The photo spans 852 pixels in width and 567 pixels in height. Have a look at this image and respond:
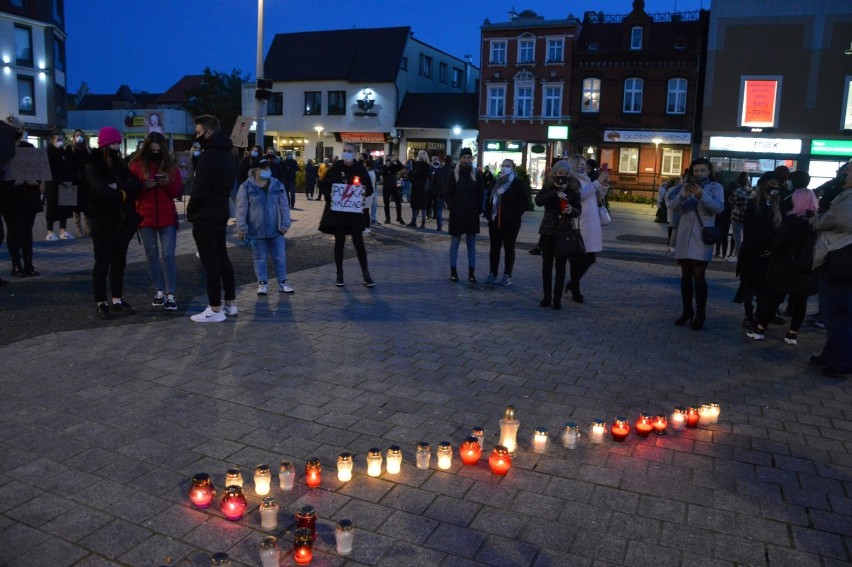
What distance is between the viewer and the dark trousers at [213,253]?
7031 millimetres

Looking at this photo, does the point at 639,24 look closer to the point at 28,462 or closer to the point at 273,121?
the point at 273,121

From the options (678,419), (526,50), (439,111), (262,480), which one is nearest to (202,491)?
(262,480)

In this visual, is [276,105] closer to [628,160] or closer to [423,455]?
[628,160]

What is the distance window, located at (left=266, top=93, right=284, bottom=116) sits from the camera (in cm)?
4938

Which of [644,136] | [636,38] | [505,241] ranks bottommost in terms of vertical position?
[505,241]

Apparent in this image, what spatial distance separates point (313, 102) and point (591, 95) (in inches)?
757

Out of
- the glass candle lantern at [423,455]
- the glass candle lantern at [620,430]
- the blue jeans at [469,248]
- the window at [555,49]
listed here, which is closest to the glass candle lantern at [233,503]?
the glass candle lantern at [423,455]

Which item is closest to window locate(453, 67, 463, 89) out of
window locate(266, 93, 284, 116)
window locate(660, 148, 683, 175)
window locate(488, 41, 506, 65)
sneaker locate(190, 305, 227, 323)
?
window locate(488, 41, 506, 65)

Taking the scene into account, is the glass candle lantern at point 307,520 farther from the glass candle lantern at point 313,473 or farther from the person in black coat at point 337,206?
the person in black coat at point 337,206

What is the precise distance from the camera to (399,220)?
1984cm

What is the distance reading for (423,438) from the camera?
4.43 meters

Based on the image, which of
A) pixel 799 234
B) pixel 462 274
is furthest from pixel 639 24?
pixel 799 234

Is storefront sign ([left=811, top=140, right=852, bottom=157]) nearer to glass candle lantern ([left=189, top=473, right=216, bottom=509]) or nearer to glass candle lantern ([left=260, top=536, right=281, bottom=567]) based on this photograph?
glass candle lantern ([left=189, top=473, right=216, bottom=509])

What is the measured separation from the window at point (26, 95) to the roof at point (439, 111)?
24.5 meters
